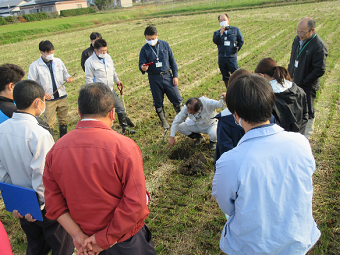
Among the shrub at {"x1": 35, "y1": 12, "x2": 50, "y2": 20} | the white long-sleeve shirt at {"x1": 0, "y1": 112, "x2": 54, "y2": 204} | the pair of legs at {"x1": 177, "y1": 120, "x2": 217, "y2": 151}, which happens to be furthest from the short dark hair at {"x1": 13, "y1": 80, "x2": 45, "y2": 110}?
the shrub at {"x1": 35, "y1": 12, "x2": 50, "y2": 20}

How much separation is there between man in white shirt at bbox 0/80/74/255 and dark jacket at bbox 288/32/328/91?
397 centimetres

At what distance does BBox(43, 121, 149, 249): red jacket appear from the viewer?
5.14 feet

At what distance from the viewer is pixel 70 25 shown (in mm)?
30969

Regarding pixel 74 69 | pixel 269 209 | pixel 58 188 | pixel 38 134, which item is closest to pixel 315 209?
pixel 269 209

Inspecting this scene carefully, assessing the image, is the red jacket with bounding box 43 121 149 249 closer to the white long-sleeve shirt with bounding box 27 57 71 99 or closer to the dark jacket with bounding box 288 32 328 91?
the white long-sleeve shirt with bounding box 27 57 71 99

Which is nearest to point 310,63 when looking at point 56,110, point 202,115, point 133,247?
point 202,115

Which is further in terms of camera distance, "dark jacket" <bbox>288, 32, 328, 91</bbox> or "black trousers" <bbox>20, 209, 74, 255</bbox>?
"dark jacket" <bbox>288, 32, 328, 91</bbox>

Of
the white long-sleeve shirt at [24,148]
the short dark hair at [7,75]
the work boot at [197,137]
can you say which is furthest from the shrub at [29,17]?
the white long-sleeve shirt at [24,148]

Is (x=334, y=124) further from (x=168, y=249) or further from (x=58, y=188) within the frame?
(x=58, y=188)

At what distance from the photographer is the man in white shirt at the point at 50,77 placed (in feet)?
15.0

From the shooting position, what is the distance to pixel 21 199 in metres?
2.21

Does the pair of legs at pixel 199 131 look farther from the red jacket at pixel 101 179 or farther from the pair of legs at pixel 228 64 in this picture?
the red jacket at pixel 101 179

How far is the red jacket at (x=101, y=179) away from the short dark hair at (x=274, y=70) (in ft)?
6.40

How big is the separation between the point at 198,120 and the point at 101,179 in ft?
10.5
